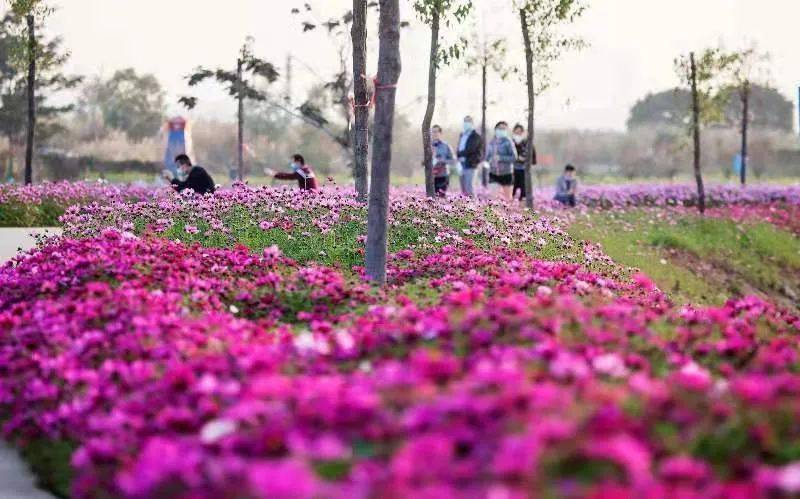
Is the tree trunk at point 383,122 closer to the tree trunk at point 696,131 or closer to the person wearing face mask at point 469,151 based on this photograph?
the person wearing face mask at point 469,151

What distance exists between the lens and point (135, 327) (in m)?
6.71

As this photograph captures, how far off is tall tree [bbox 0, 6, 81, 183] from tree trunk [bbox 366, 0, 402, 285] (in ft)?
58.3

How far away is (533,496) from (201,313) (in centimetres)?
478

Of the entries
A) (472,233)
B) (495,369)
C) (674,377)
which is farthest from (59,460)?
(472,233)

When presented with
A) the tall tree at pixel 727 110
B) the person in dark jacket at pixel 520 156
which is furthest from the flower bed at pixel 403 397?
the tall tree at pixel 727 110

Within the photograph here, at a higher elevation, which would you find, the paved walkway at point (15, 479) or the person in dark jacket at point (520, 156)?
the person in dark jacket at point (520, 156)

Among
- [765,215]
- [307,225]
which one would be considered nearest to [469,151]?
[307,225]

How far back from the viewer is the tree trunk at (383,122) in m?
10.6

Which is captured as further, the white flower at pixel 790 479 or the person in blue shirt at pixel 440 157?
the person in blue shirt at pixel 440 157

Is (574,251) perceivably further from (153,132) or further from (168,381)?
(153,132)

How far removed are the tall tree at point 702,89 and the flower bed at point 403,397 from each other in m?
21.3

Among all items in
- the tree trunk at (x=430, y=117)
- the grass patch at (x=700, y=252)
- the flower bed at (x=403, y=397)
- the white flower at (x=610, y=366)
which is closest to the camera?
the flower bed at (x=403, y=397)

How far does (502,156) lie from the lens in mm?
23516

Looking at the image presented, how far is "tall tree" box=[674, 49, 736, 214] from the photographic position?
2856cm
